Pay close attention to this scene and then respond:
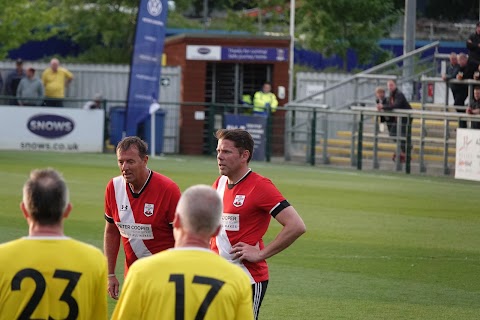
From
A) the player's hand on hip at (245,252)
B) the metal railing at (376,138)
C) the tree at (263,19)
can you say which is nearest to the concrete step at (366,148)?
the metal railing at (376,138)

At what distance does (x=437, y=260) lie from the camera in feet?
48.5

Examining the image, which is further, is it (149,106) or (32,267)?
(149,106)

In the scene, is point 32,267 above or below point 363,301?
above

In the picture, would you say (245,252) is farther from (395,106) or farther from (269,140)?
(269,140)

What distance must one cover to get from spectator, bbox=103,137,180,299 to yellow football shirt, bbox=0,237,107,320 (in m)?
2.65

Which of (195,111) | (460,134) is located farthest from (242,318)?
(195,111)

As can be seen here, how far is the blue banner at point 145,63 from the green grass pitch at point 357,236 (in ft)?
10.4

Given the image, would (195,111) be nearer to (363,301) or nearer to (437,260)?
(437,260)

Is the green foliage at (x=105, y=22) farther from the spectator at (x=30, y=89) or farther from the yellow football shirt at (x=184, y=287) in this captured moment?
the yellow football shirt at (x=184, y=287)

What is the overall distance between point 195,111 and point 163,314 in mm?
29612

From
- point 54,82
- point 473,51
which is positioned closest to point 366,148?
point 473,51

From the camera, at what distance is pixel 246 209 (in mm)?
7910

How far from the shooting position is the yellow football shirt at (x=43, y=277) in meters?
5.36

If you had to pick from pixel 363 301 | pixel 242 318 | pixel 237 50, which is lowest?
pixel 363 301
